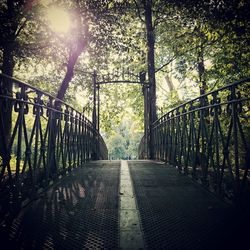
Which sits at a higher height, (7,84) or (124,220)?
(7,84)

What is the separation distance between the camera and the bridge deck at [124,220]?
212 centimetres

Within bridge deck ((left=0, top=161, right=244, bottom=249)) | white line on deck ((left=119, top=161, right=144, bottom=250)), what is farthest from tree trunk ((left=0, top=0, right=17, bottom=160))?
white line on deck ((left=119, top=161, right=144, bottom=250))

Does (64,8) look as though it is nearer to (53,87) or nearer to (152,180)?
(152,180)

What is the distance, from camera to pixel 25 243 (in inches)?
81.7

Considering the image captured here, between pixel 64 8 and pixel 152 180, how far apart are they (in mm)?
7577

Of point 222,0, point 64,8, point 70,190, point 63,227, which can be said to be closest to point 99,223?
point 63,227

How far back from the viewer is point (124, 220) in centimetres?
258

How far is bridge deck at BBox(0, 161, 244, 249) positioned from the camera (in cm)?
212

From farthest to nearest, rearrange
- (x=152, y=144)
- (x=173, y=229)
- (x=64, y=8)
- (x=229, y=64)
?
(x=152, y=144)
(x=64, y=8)
(x=229, y=64)
(x=173, y=229)

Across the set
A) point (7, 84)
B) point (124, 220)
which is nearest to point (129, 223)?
point (124, 220)

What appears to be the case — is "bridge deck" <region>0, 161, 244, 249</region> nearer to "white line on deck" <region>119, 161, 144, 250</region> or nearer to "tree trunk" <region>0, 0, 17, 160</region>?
"white line on deck" <region>119, 161, 144, 250</region>

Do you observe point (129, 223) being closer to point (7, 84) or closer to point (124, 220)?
point (124, 220)

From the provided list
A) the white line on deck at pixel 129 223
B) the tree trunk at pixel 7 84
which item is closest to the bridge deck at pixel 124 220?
the white line on deck at pixel 129 223

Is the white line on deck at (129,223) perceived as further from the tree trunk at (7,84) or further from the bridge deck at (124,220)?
the tree trunk at (7,84)
